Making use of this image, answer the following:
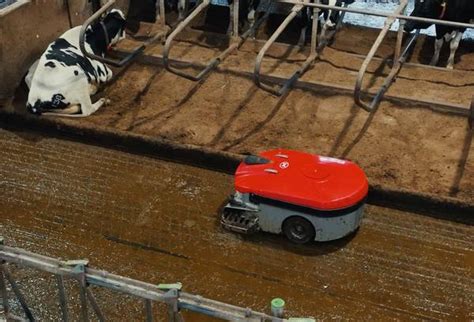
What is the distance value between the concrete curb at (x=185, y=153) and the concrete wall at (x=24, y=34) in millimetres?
476

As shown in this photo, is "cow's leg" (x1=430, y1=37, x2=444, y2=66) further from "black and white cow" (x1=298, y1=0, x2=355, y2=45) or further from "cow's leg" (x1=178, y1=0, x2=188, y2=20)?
"cow's leg" (x1=178, y1=0, x2=188, y2=20)

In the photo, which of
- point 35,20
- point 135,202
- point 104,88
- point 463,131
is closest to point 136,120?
point 104,88

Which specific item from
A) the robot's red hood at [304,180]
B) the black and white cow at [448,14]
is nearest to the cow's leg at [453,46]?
the black and white cow at [448,14]

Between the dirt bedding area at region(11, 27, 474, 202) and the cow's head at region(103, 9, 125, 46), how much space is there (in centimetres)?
48

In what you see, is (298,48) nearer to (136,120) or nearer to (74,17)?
(136,120)

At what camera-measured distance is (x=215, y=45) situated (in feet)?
24.8

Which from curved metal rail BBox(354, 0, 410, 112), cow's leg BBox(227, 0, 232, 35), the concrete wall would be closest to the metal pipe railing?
curved metal rail BBox(354, 0, 410, 112)

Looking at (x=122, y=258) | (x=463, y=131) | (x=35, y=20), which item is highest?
(x=35, y=20)

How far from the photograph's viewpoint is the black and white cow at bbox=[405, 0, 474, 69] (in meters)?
6.89

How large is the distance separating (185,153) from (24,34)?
2.37 m

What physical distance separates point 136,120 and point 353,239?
8.40ft

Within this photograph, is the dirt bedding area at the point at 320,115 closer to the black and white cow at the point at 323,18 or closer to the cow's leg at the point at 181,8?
the black and white cow at the point at 323,18

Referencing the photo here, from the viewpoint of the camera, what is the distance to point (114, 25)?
7.48 m

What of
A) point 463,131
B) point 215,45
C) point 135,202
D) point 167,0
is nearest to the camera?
point 135,202
